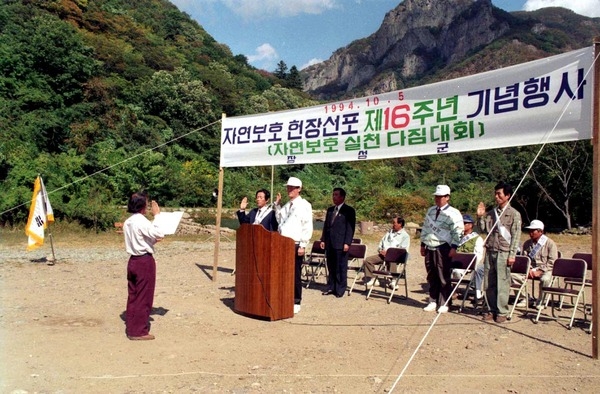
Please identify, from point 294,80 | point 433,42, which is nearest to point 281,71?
point 294,80

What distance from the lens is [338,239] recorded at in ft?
26.2

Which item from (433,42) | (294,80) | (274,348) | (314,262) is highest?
(433,42)

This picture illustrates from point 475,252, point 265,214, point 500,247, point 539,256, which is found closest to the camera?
point 500,247

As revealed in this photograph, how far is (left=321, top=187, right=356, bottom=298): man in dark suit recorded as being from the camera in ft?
26.2

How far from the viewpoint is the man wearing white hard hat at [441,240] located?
6.85 m

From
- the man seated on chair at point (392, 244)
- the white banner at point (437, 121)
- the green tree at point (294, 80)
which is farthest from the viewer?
the green tree at point (294, 80)

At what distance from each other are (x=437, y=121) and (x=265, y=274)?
2958 mm

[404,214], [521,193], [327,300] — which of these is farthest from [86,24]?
[327,300]

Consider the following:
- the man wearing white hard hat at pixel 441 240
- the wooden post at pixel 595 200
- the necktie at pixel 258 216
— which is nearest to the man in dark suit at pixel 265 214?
the necktie at pixel 258 216

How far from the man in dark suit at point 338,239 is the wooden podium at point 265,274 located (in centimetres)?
159

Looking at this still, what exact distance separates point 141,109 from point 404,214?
72.0ft

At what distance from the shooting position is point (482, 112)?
6172mm

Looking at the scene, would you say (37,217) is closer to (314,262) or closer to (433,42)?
(314,262)

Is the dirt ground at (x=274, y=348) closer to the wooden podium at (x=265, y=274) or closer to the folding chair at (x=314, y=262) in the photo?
the wooden podium at (x=265, y=274)
